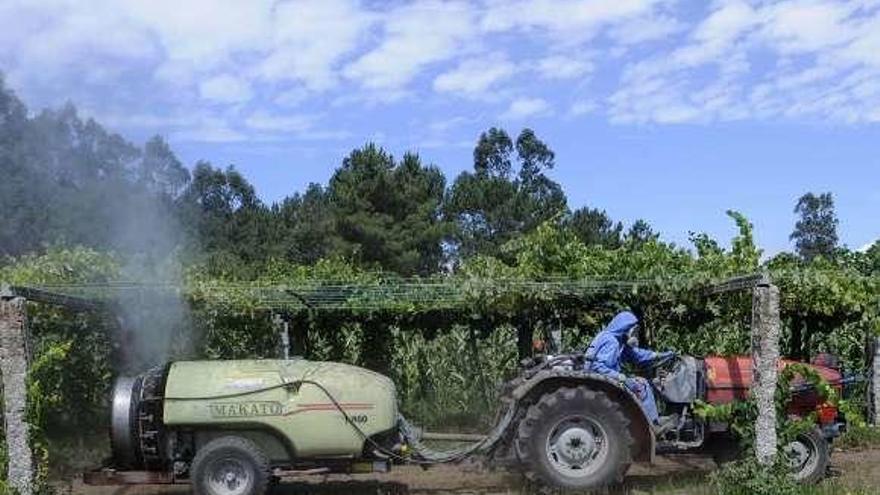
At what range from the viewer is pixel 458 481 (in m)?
11.9

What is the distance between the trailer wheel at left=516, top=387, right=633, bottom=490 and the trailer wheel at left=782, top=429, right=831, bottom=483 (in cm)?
203

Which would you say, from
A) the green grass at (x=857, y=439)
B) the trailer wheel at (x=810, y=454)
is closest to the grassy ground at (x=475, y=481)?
the trailer wheel at (x=810, y=454)

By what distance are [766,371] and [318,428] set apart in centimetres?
439

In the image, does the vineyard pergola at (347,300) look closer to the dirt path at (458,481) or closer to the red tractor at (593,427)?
the red tractor at (593,427)

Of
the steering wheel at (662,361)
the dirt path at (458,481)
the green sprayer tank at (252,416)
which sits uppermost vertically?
the steering wheel at (662,361)

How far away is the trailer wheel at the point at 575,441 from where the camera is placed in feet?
34.4

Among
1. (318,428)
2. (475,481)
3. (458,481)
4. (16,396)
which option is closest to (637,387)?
(475,481)

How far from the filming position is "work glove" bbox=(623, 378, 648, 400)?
35.2ft

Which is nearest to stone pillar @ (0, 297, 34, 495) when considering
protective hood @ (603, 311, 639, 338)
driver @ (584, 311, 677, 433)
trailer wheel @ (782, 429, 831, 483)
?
driver @ (584, 311, 677, 433)

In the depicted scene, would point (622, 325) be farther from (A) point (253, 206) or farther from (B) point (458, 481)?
(A) point (253, 206)

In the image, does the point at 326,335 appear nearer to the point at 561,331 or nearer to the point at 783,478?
the point at 561,331

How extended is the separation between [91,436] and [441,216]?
34.1 m

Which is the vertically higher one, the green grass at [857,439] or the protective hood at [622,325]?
the protective hood at [622,325]

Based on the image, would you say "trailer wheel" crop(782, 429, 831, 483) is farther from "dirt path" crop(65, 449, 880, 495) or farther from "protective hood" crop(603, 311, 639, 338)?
"protective hood" crop(603, 311, 639, 338)
